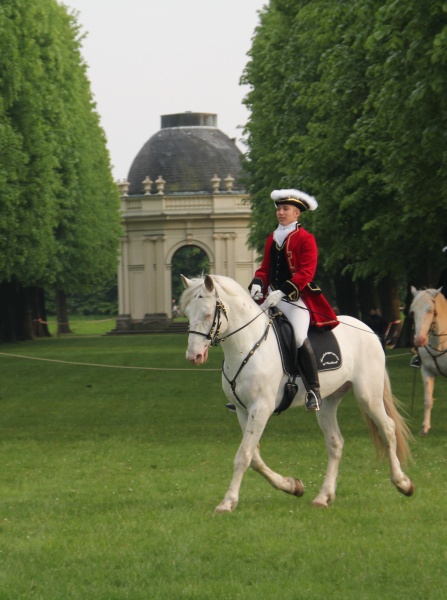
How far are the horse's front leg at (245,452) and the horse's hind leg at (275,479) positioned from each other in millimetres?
128

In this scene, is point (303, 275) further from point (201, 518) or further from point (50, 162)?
point (50, 162)

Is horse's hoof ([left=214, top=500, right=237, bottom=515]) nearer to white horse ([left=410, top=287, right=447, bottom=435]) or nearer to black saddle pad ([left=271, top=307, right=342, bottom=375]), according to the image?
black saddle pad ([left=271, top=307, right=342, bottom=375])

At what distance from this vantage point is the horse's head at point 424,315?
60.2 feet

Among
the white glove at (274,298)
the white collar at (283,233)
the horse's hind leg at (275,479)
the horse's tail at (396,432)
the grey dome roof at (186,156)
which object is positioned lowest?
the horse's hind leg at (275,479)

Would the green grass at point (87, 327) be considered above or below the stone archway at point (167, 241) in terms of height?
below

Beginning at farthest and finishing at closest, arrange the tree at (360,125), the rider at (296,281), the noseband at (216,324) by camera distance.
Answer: the tree at (360,125), the rider at (296,281), the noseband at (216,324)


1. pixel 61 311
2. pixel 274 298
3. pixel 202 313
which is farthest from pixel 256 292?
pixel 61 311

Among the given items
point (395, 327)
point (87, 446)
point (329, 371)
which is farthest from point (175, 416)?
point (395, 327)

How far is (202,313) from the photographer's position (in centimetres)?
1173

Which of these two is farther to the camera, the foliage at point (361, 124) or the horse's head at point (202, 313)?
the foliage at point (361, 124)

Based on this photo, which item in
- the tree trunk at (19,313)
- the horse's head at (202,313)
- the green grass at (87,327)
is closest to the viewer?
the horse's head at (202,313)

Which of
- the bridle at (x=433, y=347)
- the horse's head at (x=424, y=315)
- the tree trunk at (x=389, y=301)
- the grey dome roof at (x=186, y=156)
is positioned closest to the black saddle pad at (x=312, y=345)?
the horse's head at (x=424, y=315)

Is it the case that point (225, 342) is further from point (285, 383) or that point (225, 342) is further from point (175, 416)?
point (175, 416)

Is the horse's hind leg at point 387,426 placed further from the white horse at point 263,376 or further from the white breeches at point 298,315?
the white breeches at point 298,315
